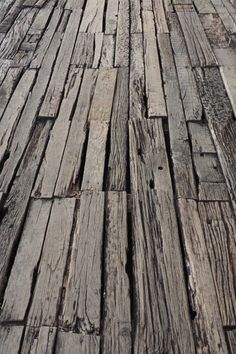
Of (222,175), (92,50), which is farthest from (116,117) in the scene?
(92,50)

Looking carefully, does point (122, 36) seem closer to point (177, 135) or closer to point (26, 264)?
point (177, 135)

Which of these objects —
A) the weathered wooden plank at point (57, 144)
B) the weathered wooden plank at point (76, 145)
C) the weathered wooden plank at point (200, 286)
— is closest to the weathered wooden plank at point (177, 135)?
the weathered wooden plank at point (200, 286)

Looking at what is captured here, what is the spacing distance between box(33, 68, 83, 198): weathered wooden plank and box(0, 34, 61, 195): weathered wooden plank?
154 millimetres

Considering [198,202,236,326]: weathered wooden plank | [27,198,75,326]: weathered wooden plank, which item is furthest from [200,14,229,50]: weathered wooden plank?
[27,198,75,326]: weathered wooden plank

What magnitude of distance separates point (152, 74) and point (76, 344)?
2.26 m

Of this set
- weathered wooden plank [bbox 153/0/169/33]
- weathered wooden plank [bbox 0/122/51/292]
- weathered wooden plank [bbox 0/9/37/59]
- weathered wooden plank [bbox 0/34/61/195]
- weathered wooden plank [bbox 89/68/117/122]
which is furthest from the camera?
weathered wooden plank [bbox 153/0/169/33]

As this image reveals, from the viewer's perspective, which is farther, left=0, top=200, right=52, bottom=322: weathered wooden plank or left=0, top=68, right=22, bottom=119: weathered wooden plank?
left=0, top=68, right=22, bottom=119: weathered wooden plank

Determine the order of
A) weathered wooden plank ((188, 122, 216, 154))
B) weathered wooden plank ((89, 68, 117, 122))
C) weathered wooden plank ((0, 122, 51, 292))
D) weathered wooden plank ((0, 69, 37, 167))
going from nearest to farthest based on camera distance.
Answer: weathered wooden plank ((0, 122, 51, 292)) → weathered wooden plank ((188, 122, 216, 154)) → weathered wooden plank ((0, 69, 37, 167)) → weathered wooden plank ((89, 68, 117, 122))

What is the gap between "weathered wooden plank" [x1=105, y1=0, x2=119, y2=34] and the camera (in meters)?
4.10

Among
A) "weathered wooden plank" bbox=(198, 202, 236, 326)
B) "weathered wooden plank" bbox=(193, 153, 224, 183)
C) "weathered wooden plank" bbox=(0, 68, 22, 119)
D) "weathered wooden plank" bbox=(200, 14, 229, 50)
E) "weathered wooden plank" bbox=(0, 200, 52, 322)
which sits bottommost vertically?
"weathered wooden plank" bbox=(0, 68, 22, 119)

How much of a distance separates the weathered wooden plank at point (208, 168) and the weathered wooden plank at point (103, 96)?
695 millimetres

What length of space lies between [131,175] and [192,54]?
1629mm

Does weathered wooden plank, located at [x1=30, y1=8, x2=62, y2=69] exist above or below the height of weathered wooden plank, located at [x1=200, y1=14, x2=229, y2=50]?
below

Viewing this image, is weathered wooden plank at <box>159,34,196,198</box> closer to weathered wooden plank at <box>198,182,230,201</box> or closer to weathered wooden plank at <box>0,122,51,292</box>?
weathered wooden plank at <box>198,182,230,201</box>
